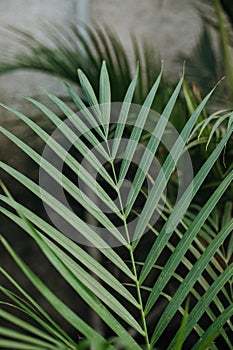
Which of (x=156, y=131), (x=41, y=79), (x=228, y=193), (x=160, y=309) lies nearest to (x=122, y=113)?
(x=156, y=131)

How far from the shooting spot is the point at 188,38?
1968 mm

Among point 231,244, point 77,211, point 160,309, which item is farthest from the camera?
point 77,211

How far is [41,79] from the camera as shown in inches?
73.5

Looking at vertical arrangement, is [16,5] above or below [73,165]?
above

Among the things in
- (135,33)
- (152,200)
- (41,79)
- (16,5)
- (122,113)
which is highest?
(16,5)

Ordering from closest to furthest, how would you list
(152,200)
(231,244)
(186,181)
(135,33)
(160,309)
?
1. (152,200)
2. (231,244)
3. (186,181)
4. (160,309)
5. (135,33)

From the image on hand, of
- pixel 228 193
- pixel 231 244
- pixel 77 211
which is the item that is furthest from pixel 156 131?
pixel 77 211

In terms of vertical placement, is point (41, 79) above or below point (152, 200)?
above

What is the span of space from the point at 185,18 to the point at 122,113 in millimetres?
1330

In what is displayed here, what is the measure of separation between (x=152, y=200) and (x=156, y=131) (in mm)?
102

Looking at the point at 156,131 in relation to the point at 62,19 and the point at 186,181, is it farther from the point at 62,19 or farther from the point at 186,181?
the point at 62,19

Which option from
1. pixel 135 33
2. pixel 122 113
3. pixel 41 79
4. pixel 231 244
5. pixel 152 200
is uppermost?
pixel 135 33

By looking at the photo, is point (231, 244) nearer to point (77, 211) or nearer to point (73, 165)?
point (73, 165)

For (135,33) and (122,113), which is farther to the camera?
(135,33)
